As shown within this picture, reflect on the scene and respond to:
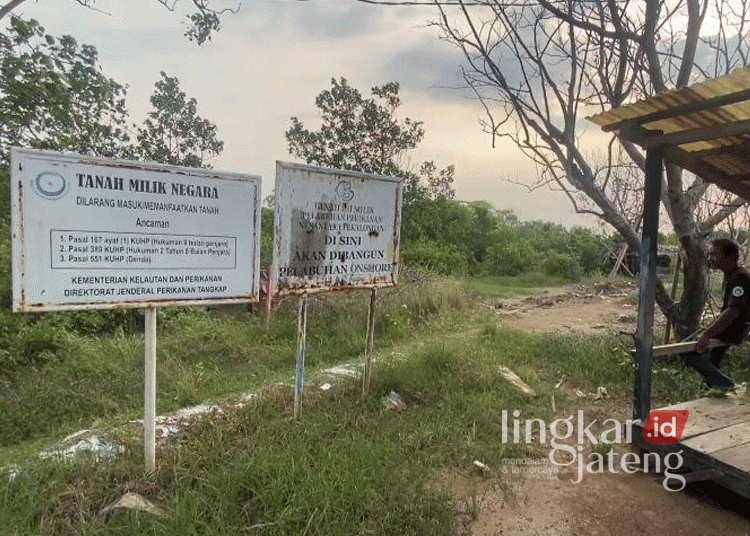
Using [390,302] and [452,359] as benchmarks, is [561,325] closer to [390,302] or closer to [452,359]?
[390,302]

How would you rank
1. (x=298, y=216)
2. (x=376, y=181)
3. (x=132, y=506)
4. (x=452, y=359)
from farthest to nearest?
1. (x=452, y=359)
2. (x=376, y=181)
3. (x=298, y=216)
4. (x=132, y=506)

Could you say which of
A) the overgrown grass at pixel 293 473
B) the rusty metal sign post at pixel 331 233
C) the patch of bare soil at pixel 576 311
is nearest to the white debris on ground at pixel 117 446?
the overgrown grass at pixel 293 473

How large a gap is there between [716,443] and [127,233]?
3.73m

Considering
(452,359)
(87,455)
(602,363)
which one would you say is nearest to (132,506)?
(87,455)

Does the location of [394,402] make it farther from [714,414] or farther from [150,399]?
[714,414]

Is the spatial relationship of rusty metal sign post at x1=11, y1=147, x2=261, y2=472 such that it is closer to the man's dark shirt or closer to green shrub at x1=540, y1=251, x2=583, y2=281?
the man's dark shirt

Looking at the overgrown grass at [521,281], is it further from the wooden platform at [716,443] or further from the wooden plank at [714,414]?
the wooden platform at [716,443]

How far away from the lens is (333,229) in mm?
3801

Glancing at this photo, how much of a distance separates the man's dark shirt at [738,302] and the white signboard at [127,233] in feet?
11.9

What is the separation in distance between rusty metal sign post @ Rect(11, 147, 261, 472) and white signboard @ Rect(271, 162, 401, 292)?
0.90 ft

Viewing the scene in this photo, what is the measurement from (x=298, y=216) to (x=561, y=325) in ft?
21.2

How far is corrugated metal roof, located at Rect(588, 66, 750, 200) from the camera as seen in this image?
272 centimetres

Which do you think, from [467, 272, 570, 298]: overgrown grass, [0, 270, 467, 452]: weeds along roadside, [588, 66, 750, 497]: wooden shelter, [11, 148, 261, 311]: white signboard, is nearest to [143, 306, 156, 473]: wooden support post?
[11, 148, 261, 311]: white signboard

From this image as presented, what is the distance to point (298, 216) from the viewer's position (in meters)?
3.58
